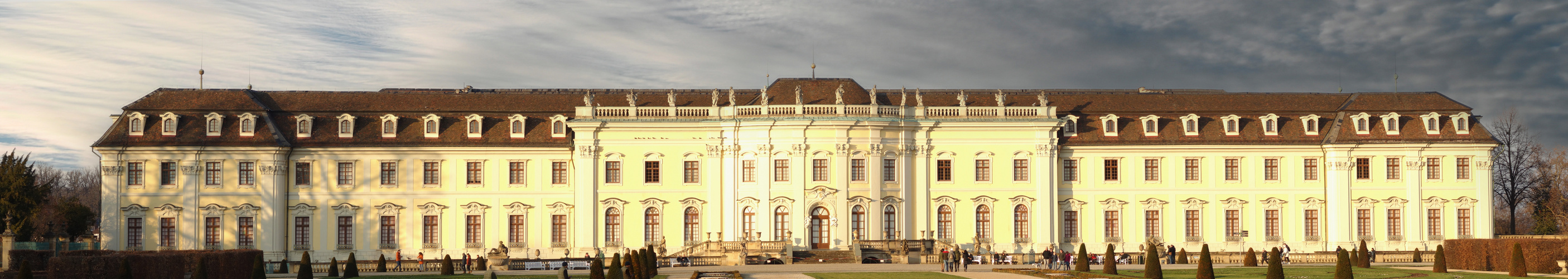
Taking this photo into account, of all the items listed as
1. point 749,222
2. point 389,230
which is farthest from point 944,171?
point 389,230

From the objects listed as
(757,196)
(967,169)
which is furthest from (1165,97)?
(757,196)

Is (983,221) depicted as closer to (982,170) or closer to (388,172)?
(982,170)

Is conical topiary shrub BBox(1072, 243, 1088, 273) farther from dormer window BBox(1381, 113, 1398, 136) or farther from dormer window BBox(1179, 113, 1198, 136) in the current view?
dormer window BBox(1381, 113, 1398, 136)

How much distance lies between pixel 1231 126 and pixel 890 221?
1535 centimetres

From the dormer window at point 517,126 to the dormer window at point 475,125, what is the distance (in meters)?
1.27

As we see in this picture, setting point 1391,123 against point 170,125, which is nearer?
point 170,125

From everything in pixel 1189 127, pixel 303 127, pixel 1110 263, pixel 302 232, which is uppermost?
pixel 303 127

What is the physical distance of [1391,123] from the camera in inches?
2397

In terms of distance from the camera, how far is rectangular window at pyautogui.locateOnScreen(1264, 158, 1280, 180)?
61.6 m

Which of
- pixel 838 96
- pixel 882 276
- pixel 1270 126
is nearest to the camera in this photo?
pixel 882 276

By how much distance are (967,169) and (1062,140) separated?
444 centimetres

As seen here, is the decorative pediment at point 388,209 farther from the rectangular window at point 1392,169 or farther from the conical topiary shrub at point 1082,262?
the rectangular window at point 1392,169

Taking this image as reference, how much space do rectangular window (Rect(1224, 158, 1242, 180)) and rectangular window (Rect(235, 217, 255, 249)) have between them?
41022 mm

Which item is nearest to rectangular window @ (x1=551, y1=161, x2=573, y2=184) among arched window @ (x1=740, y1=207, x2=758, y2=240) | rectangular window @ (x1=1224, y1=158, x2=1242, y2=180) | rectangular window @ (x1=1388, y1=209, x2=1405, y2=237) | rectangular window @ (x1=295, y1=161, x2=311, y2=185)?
arched window @ (x1=740, y1=207, x2=758, y2=240)
